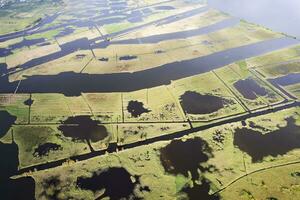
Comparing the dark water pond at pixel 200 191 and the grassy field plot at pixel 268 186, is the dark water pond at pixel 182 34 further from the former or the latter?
the grassy field plot at pixel 268 186

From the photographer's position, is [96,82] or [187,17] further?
[187,17]

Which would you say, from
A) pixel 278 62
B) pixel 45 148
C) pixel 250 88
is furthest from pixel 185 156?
pixel 278 62

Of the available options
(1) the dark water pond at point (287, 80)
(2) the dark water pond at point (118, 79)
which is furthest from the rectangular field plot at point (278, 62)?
(2) the dark water pond at point (118, 79)

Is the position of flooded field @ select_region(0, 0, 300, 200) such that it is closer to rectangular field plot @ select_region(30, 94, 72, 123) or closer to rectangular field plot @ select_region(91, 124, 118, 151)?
rectangular field plot @ select_region(91, 124, 118, 151)

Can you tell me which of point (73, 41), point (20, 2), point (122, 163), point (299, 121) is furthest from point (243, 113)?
point (20, 2)

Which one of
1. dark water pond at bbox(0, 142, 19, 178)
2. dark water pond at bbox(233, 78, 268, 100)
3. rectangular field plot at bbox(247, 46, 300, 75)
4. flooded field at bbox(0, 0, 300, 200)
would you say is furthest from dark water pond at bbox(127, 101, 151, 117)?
rectangular field plot at bbox(247, 46, 300, 75)

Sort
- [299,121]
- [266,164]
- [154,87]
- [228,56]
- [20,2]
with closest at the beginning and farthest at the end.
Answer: [266,164], [299,121], [154,87], [228,56], [20,2]

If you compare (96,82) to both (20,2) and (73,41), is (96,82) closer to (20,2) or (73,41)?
(73,41)
